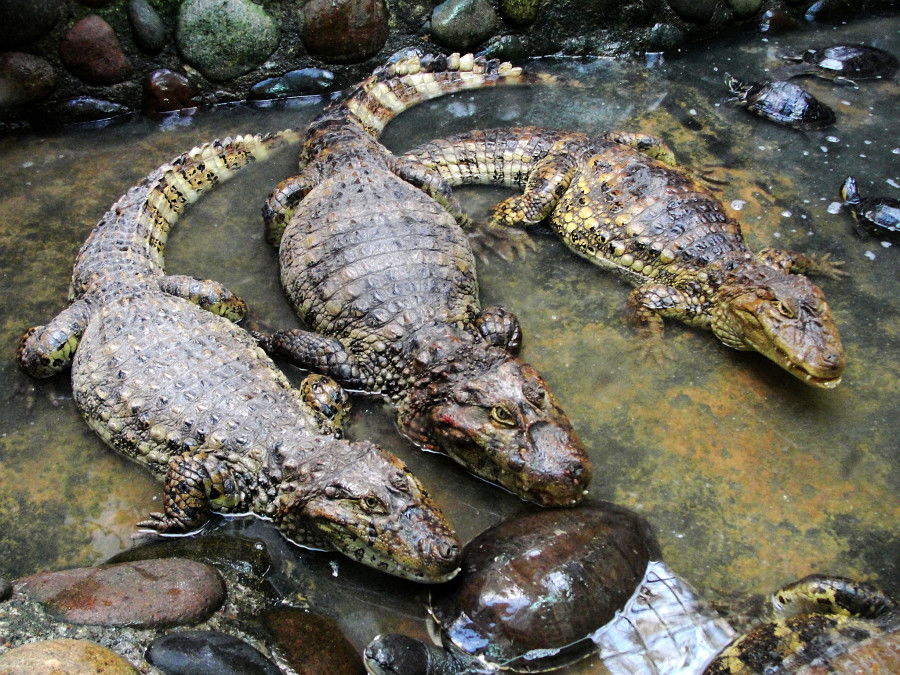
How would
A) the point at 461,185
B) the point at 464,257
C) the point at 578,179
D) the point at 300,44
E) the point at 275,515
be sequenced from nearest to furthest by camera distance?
1. the point at 275,515
2. the point at 464,257
3. the point at 578,179
4. the point at 461,185
5. the point at 300,44

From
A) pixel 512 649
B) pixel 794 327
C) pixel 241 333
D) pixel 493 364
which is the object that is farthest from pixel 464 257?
pixel 512 649

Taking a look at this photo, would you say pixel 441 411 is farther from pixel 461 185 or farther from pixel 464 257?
pixel 461 185

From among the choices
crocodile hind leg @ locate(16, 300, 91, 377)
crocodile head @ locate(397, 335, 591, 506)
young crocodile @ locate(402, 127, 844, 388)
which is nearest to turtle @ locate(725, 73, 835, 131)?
young crocodile @ locate(402, 127, 844, 388)

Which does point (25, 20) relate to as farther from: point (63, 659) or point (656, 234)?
point (63, 659)

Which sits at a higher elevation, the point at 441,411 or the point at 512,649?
the point at 441,411

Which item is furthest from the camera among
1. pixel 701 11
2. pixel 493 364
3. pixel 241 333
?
pixel 701 11

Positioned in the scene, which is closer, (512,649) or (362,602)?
(512,649)

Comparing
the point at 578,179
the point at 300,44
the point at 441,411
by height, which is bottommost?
the point at 441,411

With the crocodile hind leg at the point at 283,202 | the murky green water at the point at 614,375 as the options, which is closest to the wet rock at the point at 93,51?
the murky green water at the point at 614,375

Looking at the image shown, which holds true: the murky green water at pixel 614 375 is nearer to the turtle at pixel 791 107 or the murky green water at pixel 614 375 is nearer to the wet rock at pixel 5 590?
the turtle at pixel 791 107
